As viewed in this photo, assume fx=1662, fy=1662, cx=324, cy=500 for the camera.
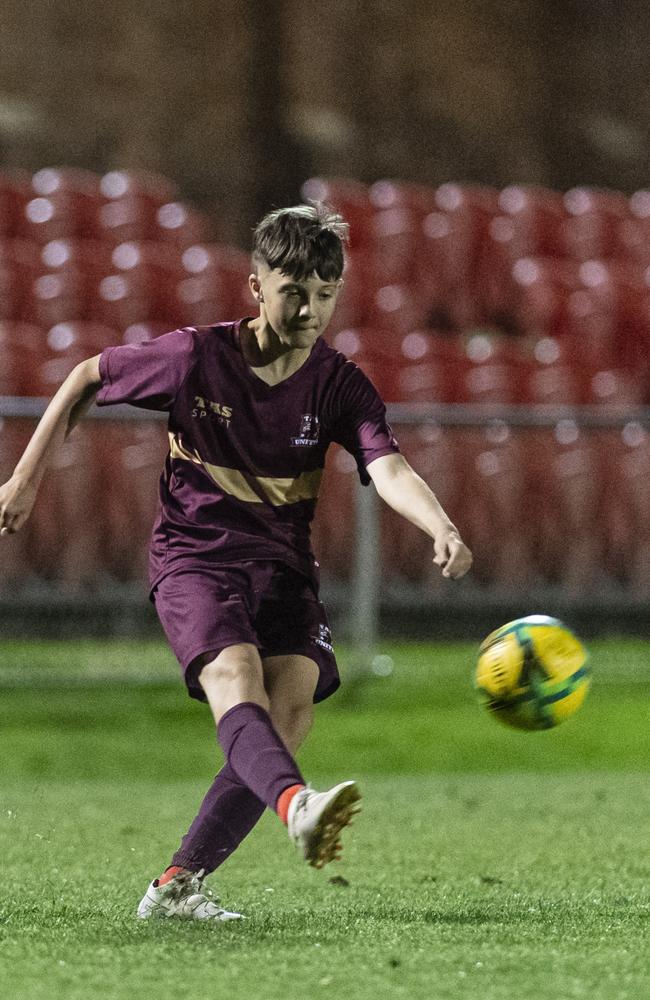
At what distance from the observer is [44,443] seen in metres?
3.55

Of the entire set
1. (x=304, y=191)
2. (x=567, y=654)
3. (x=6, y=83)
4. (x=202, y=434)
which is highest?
(x=6, y=83)

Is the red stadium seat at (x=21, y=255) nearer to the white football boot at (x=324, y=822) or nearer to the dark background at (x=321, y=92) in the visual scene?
the dark background at (x=321, y=92)

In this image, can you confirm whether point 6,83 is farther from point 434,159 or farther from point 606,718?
point 606,718

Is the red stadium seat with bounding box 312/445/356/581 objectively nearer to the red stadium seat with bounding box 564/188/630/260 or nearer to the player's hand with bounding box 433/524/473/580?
the player's hand with bounding box 433/524/473/580

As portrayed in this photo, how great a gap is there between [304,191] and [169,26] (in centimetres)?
185

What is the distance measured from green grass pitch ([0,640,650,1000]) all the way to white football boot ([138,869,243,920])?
0.18 ft

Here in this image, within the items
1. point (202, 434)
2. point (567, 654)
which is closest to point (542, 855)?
point (567, 654)

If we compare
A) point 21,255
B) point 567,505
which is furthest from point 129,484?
point 21,255

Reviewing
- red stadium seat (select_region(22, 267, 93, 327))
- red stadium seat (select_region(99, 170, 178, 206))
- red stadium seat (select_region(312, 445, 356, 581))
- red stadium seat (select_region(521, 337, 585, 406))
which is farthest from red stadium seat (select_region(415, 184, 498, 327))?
red stadium seat (select_region(312, 445, 356, 581))

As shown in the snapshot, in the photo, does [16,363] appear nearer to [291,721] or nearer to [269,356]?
[269,356]

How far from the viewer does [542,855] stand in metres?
4.70

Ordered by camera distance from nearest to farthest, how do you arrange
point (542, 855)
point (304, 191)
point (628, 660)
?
point (542, 855)
point (628, 660)
point (304, 191)

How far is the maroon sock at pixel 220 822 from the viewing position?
3.56 meters

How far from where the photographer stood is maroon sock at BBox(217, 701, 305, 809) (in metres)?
3.19
